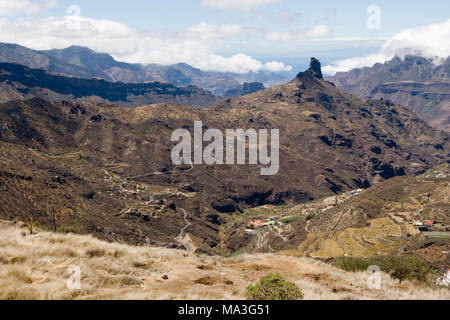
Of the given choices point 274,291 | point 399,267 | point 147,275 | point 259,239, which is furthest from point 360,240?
point 274,291

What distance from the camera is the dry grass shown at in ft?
51.1

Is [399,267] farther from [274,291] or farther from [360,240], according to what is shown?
[360,240]

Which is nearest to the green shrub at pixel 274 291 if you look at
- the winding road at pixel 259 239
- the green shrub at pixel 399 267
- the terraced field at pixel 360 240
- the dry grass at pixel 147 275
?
the dry grass at pixel 147 275

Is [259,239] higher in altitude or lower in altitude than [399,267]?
lower

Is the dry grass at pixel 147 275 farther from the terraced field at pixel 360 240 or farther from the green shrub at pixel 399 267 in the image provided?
the terraced field at pixel 360 240

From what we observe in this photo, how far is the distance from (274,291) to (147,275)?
8432 mm

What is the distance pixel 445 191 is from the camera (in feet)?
554

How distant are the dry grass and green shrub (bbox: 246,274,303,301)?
568 millimetres

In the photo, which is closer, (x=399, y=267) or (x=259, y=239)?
(x=399, y=267)

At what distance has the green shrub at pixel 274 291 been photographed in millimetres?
17031

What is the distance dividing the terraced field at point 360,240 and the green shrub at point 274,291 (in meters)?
104

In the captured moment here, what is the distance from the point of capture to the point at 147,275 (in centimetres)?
2156
